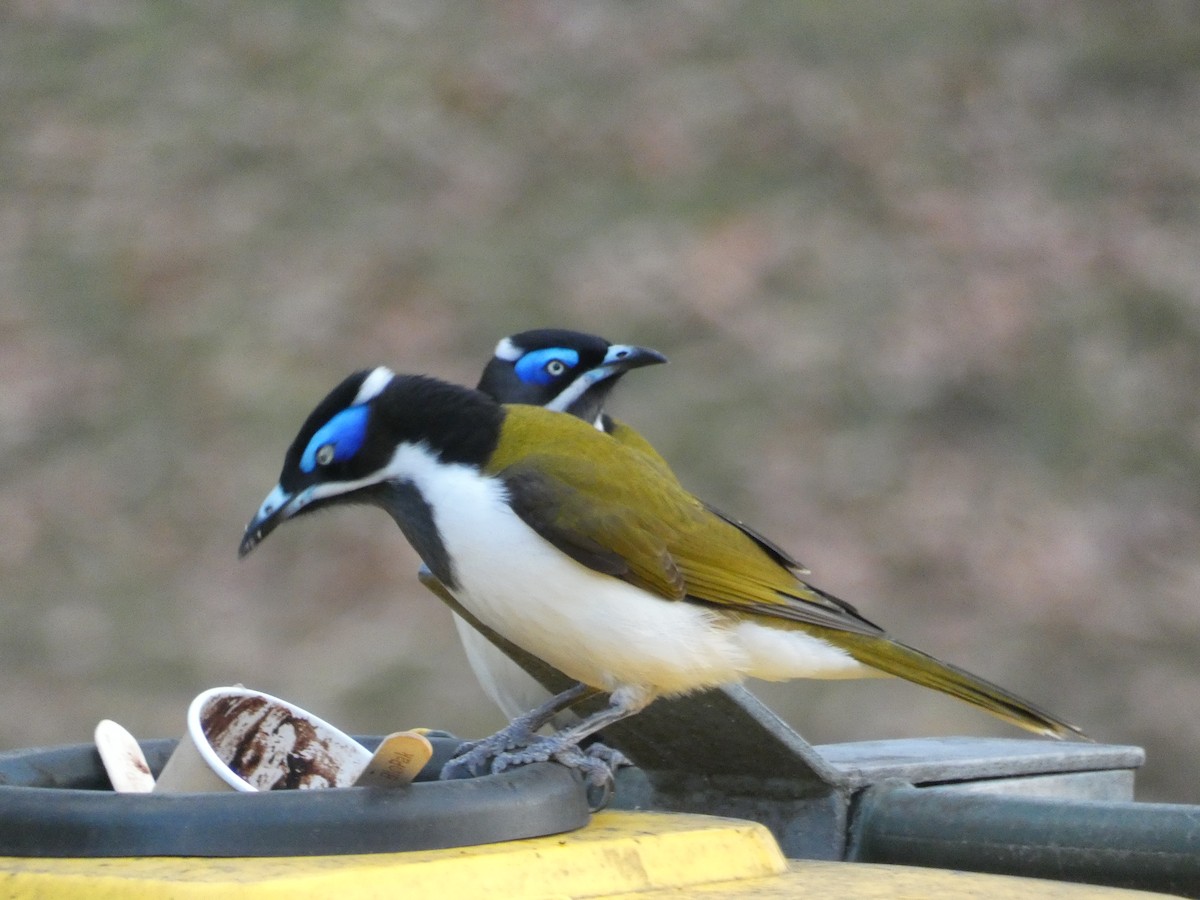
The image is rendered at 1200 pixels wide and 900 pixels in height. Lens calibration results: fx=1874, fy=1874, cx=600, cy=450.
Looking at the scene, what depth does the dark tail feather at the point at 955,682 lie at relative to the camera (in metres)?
3.54

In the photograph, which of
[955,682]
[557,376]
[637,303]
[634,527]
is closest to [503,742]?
[634,527]

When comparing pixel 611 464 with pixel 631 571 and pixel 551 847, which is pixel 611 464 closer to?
pixel 631 571

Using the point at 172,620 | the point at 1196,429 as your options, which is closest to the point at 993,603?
the point at 1196,429

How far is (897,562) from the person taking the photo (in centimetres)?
869

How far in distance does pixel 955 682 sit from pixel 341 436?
1248mm

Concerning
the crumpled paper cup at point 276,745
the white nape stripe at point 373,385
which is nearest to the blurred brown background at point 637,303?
the white nape stripe at point 373,385

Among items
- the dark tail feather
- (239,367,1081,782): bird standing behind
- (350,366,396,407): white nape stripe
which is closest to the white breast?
(239,367,1081,782): bird standing behind

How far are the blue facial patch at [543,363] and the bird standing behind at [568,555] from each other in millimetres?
1337

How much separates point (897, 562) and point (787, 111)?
156 inches

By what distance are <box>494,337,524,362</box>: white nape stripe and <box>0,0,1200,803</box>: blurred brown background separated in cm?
268

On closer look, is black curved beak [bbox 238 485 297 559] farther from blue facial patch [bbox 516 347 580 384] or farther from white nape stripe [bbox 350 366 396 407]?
blue facial patch [bbox 516 347 580 384]

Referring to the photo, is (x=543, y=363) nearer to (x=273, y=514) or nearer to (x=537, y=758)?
(x=273, y=514)

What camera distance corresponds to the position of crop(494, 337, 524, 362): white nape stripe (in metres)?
5.08

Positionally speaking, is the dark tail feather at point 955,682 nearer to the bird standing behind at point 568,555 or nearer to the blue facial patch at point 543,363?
the bird standing behind at point 568,555
